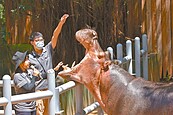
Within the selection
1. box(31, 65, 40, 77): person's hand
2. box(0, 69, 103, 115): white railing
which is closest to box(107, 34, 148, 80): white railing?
box(0, 69, 103, 115): white railing

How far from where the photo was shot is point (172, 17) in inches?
355

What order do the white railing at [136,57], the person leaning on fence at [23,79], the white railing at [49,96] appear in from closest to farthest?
the white railing at [49,96], the person leaning on fence at [23,79], the white railing at [136,57]

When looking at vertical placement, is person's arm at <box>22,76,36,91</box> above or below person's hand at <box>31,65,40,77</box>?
below

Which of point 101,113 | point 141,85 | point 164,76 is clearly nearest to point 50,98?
point 141,85

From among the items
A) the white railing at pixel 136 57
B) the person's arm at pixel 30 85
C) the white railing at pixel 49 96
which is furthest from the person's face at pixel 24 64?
the white railing at pixel 136 57

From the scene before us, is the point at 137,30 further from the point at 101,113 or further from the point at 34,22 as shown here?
the point at 101,113

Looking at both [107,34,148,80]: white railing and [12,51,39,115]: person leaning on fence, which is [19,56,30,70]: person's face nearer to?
[12,51,39,115]: person leaning on fence

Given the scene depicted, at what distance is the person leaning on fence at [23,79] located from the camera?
4723 millimetres

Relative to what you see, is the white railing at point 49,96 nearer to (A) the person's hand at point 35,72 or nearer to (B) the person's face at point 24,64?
(A) the person's hand at point 35,72

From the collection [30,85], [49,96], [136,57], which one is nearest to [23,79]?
[30,85]

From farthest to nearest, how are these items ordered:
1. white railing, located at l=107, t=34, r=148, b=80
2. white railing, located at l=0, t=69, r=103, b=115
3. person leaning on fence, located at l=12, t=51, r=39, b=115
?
white railing, located at l=107, t=34, r=148, b=80
person leaning on fence, located at l=12, t=51, r=39, b=115
white railing, located at l=0, t=69, r=103, b=115

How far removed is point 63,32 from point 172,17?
2.33 m

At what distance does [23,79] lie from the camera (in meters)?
4.72

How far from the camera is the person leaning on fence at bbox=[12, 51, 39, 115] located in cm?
472
